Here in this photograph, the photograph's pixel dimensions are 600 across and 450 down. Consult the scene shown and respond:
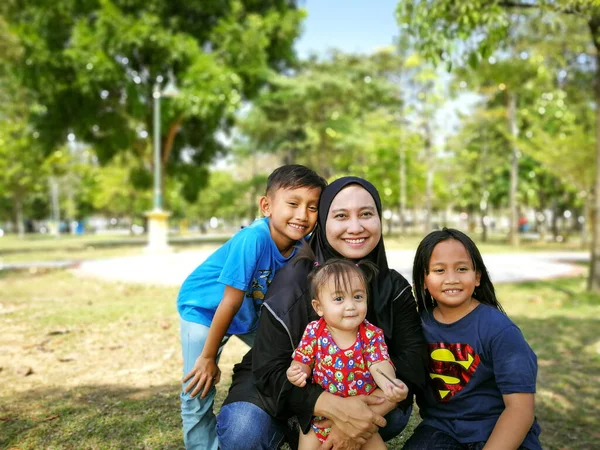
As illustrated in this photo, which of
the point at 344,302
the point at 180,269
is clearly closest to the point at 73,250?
the point at 180,269

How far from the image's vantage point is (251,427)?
2.36 metres

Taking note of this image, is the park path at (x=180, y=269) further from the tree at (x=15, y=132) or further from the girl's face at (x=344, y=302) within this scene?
the girl's face at (x=344, y=302)

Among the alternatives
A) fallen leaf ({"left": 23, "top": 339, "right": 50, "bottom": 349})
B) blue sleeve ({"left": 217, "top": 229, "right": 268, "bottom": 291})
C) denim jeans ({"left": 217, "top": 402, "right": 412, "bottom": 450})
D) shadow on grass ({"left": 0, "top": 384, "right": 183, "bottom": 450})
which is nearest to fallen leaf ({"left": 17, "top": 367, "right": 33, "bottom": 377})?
shadow on grass ({"left": 0, "top": 384, "right": 183, "bottom": 450})

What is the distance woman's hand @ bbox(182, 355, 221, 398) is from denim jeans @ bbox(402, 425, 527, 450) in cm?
102

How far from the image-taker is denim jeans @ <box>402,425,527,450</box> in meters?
2.30

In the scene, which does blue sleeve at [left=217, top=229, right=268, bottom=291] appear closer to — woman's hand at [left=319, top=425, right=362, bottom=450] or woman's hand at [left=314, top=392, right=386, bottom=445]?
woman's hand at [left=314, top=392, right=386, bottom=445]

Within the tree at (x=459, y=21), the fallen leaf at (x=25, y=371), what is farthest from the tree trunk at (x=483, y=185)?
the fallen leaf at (x=25, y=371)

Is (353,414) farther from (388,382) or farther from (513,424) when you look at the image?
(513,424)

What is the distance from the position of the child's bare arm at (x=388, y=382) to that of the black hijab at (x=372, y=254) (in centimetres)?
23

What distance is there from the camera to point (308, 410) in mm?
2221

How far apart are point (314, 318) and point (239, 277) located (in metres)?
0.43

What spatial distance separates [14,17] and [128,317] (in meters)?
17.1

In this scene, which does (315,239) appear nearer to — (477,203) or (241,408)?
(241,408)

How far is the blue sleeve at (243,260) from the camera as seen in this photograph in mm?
2545
